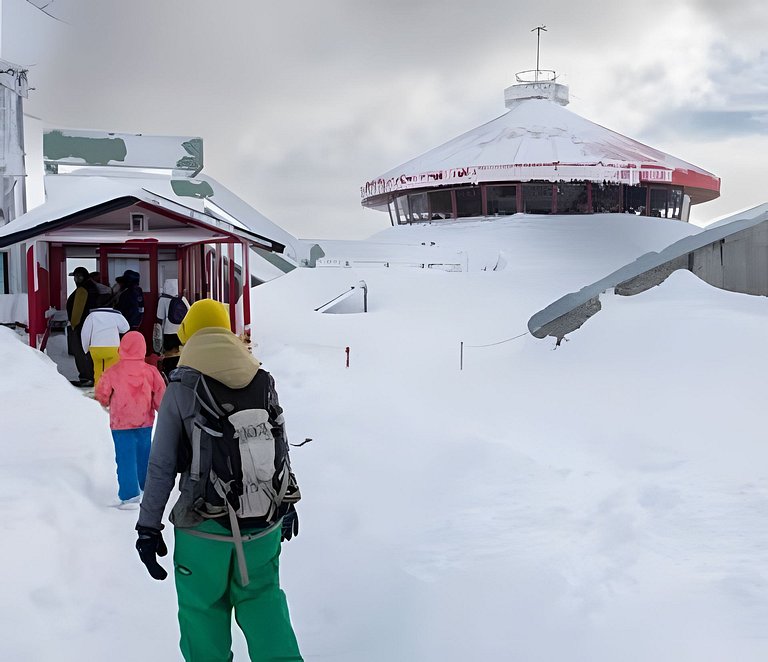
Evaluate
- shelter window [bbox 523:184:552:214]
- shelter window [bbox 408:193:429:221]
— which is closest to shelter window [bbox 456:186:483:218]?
shelter window [bbox 408:193:429:221]

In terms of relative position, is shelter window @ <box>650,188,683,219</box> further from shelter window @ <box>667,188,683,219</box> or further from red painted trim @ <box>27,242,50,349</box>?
red painted trim @ <box>27,242,50,349</box>

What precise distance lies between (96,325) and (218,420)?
19.6 ft

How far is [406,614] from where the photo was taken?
15.4ft

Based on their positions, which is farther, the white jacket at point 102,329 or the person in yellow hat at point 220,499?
the white jacket at point 102,329

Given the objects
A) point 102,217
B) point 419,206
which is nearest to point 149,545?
point 102,217

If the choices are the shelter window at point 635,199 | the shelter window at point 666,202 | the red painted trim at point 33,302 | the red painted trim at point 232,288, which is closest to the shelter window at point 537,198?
the shelter window at point 635,199

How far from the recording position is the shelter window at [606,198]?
33.0 m

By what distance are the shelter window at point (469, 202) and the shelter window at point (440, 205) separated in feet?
1.26

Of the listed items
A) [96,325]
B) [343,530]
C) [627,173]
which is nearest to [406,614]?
[343,530]

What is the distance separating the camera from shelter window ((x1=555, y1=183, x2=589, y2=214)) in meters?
32.7

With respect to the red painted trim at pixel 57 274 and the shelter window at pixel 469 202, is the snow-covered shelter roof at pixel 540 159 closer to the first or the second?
the shelter window at pixel 469 202

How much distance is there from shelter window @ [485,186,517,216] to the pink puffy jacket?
28.2 meters

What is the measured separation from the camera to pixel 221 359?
3.28 meters

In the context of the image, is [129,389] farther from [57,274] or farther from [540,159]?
[540,159]
